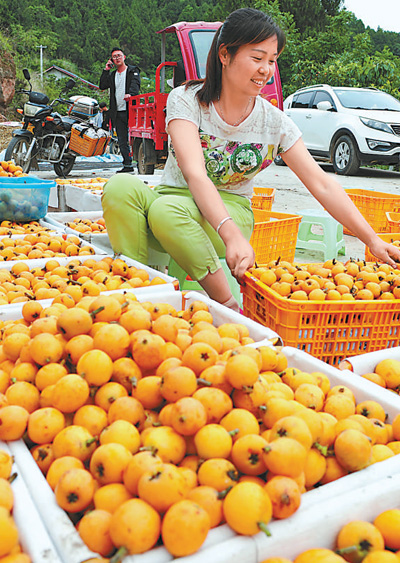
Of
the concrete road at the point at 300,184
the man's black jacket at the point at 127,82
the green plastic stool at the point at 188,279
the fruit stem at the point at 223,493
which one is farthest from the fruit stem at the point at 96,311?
the man's black jacket at the point at 127,82

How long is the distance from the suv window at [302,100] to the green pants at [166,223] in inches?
382

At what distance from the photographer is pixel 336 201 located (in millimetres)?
2584

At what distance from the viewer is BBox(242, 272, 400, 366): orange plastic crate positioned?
2078 millimetres

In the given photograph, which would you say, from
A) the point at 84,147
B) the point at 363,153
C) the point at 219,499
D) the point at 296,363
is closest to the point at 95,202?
the point at 296,363

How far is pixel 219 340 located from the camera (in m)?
1.43

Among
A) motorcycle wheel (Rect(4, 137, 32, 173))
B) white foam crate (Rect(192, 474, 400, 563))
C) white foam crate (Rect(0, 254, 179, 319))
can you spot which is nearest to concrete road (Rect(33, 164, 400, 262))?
motorcycle wheel (Rect(4, 137, 32, 173))

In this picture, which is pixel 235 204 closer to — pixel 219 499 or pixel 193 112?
pixel 193 112

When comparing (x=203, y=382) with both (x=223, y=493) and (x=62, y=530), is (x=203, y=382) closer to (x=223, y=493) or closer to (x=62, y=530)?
(x=223, y=493)

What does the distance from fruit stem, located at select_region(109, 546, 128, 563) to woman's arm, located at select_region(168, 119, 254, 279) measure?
1.33 meters

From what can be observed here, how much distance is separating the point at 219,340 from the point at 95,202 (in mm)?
3626

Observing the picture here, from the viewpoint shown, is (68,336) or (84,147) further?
(84,147)

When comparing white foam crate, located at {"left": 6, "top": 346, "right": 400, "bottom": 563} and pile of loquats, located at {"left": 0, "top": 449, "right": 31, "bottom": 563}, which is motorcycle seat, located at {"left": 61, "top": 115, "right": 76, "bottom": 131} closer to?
white foam crate, located at {"left": 6, "top": 346, "right": 400, "bottom": 563}

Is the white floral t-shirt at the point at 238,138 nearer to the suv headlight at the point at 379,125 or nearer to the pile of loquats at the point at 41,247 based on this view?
the pile of loquats at the point at 41,247

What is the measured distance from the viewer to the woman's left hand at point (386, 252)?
232cm
